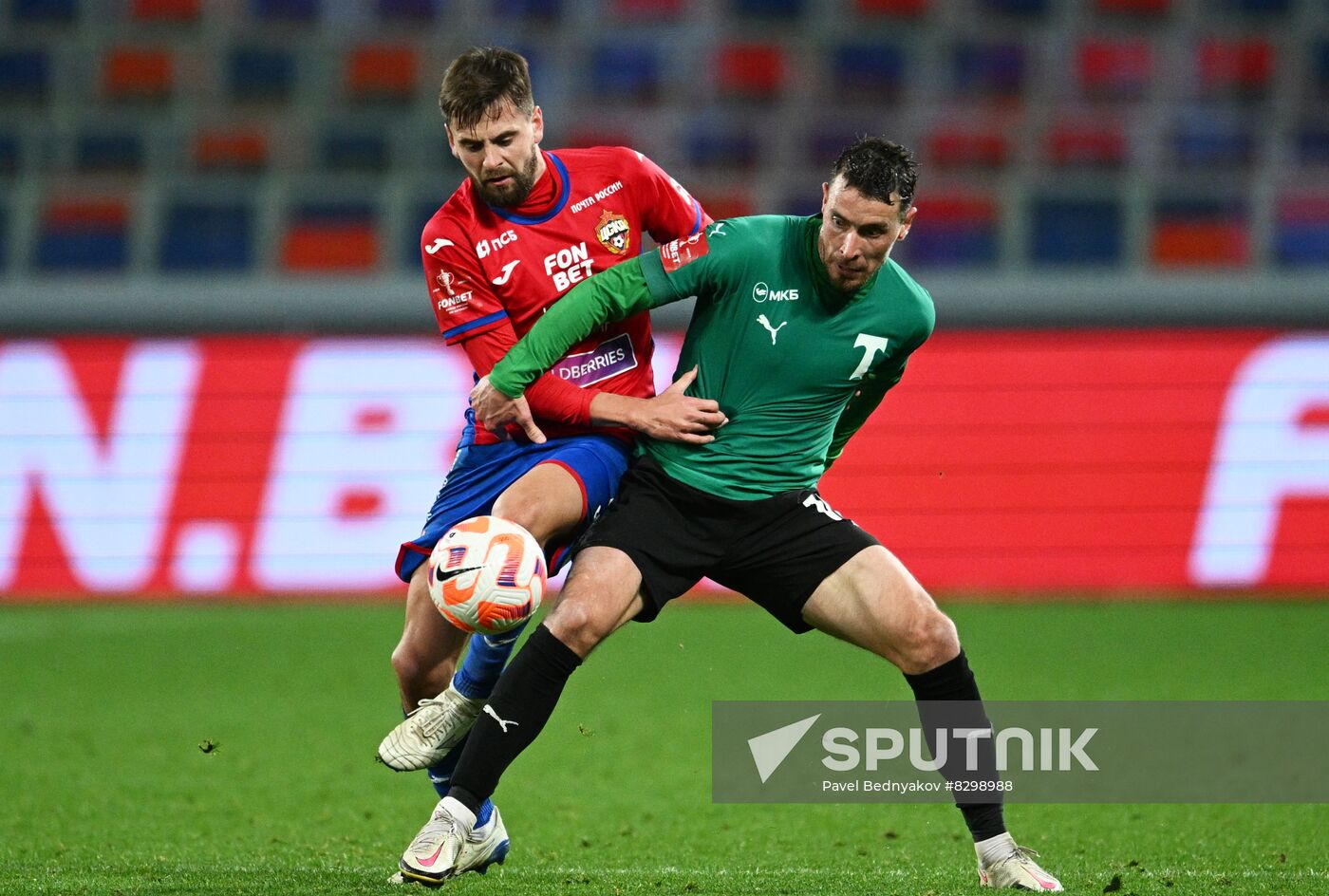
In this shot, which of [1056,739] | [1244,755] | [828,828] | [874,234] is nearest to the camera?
[874,234]

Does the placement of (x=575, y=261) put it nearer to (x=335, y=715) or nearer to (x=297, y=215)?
(x=335, y=715)

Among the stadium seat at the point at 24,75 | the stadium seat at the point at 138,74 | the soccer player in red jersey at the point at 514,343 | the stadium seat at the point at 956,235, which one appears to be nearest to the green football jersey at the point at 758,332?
the soccer player in red jersey at the point at 514,343

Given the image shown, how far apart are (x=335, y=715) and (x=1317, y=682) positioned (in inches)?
183

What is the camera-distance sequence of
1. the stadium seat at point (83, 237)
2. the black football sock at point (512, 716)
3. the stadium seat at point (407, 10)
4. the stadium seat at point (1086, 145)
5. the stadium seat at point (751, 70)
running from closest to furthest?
the black football sock at point (512, 716), the stadium seat at point (83, 237), the stadium seat at point (1086, 145), the stadium seat at point (751, 70), the stadium seat at point (407, 10)

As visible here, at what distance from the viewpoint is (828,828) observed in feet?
18.5

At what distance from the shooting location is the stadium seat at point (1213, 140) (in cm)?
1300

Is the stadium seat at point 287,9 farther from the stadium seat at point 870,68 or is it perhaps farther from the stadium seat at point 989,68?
the stadium seat at point 989,68

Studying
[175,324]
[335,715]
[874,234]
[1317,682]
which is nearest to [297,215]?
[175,324]

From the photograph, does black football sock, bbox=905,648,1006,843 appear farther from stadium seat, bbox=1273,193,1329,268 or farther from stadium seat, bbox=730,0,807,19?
stadium seat, bbox=730,0,807,19

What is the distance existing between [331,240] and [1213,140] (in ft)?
21.9

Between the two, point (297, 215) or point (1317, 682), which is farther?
point (297, 215)

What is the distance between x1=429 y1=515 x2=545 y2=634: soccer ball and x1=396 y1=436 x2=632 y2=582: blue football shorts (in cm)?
31

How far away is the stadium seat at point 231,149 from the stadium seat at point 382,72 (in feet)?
3.03

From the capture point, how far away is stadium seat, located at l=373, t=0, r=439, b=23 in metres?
14.3
